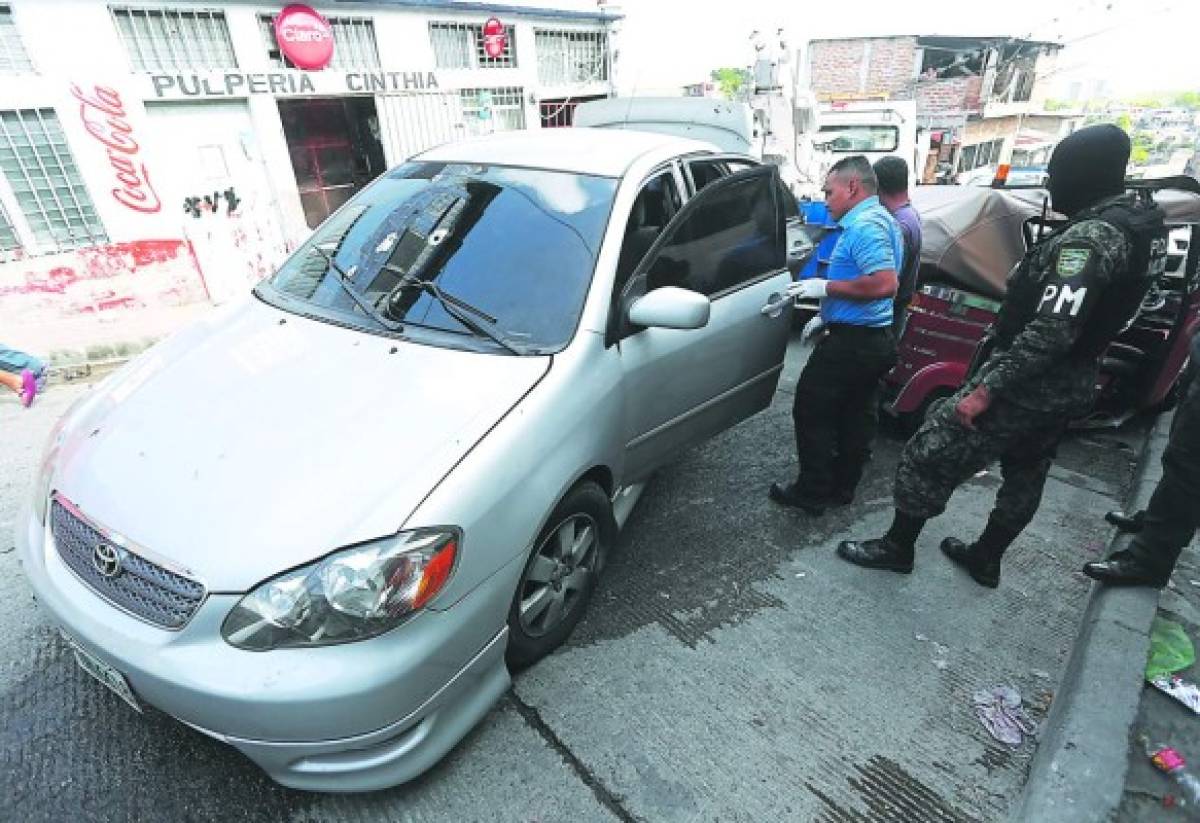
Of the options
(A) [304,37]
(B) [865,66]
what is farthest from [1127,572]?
(B) [865,66]

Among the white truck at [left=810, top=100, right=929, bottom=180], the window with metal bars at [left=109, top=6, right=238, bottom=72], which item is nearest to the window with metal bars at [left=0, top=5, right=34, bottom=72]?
the window with metal bars at [left=109, top=6, right=238, bottom=72]

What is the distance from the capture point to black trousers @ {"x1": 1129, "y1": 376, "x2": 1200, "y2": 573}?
2441mm

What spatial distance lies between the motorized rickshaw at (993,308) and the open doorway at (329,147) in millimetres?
8019

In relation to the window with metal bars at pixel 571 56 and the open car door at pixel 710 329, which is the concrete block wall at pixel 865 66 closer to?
the window with metal bars at pixel 571 56

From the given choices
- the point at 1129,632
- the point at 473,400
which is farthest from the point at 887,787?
the point at 473,400

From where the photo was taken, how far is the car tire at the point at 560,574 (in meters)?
2.17

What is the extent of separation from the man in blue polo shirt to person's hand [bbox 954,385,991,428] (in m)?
0.56

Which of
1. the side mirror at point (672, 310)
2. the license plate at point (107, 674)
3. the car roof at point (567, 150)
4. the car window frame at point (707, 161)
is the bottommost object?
the license plate at point (107, 674)

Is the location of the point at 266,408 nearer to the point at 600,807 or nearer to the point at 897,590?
the point at 600,807

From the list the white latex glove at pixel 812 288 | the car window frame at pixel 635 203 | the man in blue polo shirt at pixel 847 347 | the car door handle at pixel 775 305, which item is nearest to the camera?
the car window frame at pixel 635 203

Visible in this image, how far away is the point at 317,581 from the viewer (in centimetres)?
159

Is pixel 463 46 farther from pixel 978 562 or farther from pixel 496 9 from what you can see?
pixel 978 562

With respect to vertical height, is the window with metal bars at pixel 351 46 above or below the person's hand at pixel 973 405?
above

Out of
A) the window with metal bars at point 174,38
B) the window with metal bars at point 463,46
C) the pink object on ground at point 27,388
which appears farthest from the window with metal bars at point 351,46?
the pink object on ground at point 27,388
